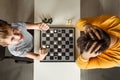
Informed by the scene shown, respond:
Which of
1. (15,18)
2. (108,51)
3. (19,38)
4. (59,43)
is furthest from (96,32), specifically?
(15,18)

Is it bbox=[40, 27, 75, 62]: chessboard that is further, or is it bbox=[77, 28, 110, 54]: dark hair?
bbox=[40, 27, 75, 62]: chessboard

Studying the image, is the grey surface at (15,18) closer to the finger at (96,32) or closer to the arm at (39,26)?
the arm at (39,26)

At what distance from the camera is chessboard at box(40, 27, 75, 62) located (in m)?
1.52

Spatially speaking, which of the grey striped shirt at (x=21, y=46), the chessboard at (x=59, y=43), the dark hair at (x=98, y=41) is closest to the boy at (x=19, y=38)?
the grey striped shirt at (x=21, y=46)

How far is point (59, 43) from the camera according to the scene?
153 centimetres

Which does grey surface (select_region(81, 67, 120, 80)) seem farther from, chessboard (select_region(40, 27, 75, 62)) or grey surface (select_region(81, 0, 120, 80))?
chessboard (select_region(40, 27, 75, 62))

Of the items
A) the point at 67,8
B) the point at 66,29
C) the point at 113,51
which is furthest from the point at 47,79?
the point at 113,51

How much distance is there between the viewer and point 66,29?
1.52 metres

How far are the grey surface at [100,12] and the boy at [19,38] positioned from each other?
1.27 feet

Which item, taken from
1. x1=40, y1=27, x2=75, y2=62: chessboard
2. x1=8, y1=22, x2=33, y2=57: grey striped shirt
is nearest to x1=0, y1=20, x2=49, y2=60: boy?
x1=8, y1=22, x2=33, y2=57: grey striped shirt

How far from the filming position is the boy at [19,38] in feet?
3.73

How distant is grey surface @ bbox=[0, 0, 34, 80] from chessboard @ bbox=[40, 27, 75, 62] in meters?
0.18

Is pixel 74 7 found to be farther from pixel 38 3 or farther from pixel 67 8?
pixel 38 3

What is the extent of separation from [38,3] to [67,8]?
0.19 meters
